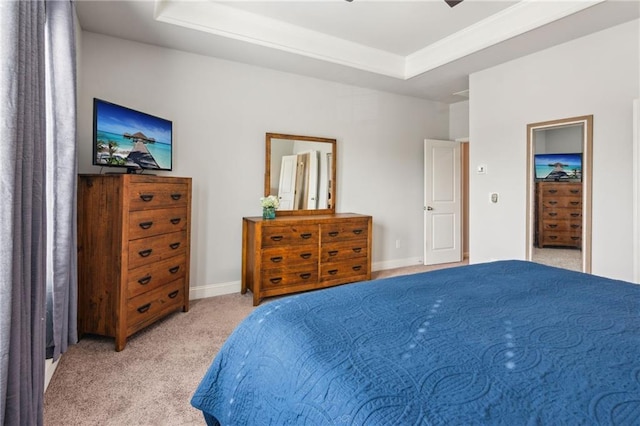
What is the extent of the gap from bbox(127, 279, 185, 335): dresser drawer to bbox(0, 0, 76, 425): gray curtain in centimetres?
111

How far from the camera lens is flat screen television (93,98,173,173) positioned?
2.55 metres

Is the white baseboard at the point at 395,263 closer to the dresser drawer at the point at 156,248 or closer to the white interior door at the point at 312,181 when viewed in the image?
the white interior door at the point at 312,181

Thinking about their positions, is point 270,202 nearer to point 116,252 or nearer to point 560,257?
point 116,252

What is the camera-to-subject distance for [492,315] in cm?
119

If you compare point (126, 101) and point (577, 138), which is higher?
point (126, 101)

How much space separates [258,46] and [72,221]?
2257 millimetres

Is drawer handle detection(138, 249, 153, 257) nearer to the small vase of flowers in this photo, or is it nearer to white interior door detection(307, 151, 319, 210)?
the small vase of flowers

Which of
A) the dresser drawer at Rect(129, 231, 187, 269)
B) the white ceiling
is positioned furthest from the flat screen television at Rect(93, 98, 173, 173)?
the white ceiling

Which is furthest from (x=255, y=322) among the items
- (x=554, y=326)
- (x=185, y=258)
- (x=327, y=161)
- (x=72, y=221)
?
(x=327, y=161)

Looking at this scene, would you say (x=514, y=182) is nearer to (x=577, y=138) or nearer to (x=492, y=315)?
(x=577, y=138)

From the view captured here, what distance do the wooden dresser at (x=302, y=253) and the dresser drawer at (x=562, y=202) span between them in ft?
5.99

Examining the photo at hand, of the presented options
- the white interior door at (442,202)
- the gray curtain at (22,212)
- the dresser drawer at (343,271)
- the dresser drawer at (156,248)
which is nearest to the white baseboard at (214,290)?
the dresser drawer at (156,248)

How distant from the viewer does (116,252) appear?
2395 mm

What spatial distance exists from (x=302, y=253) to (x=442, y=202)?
2668mm
